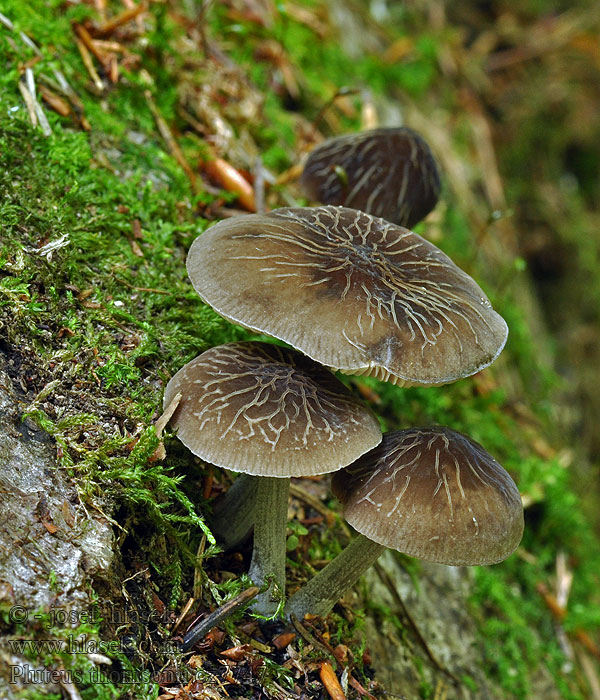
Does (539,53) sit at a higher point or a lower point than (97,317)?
lower

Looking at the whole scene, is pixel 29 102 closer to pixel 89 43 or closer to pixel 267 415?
pixel 89 43

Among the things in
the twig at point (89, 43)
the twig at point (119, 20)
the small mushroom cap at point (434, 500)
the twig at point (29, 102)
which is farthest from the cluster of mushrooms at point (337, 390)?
the twig at point (119, 20)

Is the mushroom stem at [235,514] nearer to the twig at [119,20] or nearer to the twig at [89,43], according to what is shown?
the twig at [89,43]

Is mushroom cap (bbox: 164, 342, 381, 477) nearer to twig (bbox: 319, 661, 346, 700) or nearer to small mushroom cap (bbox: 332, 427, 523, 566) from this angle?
small mushroom cap (bbox: 332, 427, 523, 566)

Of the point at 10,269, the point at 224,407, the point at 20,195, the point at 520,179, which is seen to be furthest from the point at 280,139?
the point at 520,179

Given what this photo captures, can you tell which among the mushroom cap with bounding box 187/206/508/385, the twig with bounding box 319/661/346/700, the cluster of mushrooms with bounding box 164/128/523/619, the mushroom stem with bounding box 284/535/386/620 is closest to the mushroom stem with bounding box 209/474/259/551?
the cluster of mushrooms with bounding box 164/128/523/619

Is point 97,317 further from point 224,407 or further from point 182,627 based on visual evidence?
point 182,627
